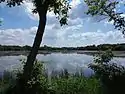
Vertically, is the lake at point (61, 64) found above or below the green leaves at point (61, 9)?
below

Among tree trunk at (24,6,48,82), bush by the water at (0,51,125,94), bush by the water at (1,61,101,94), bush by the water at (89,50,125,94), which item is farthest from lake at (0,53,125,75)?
bush by the water at (89,50,125,94)

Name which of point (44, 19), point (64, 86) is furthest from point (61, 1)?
point (64, 86)

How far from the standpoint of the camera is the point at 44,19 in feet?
52.4

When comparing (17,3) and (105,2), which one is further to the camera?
(105,2)

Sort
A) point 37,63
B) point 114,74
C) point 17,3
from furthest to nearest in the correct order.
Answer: point 37,63, point 114,74, point 17,3

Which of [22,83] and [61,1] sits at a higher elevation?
[61,1]

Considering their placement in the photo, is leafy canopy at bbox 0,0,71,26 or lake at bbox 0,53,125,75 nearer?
leafy canopy at bbox 0,0,71,26

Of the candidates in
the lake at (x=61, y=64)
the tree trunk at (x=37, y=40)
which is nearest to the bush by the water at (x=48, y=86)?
the tree trunk at (x=37, y=40)

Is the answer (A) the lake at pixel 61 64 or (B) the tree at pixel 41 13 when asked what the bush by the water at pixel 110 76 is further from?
(A) the lake at pixel 61 64

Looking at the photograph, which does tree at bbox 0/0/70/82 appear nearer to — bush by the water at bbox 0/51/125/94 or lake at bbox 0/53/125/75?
bush by the water at bbox 0/51/125/94

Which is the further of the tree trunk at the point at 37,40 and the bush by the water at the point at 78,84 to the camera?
the bush by the water at the point at 78,84

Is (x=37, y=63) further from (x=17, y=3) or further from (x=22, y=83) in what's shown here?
(x=17, y=3)

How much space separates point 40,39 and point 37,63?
2388 millimetres

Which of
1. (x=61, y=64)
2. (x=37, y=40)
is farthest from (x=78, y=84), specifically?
(x=61, y=64)
